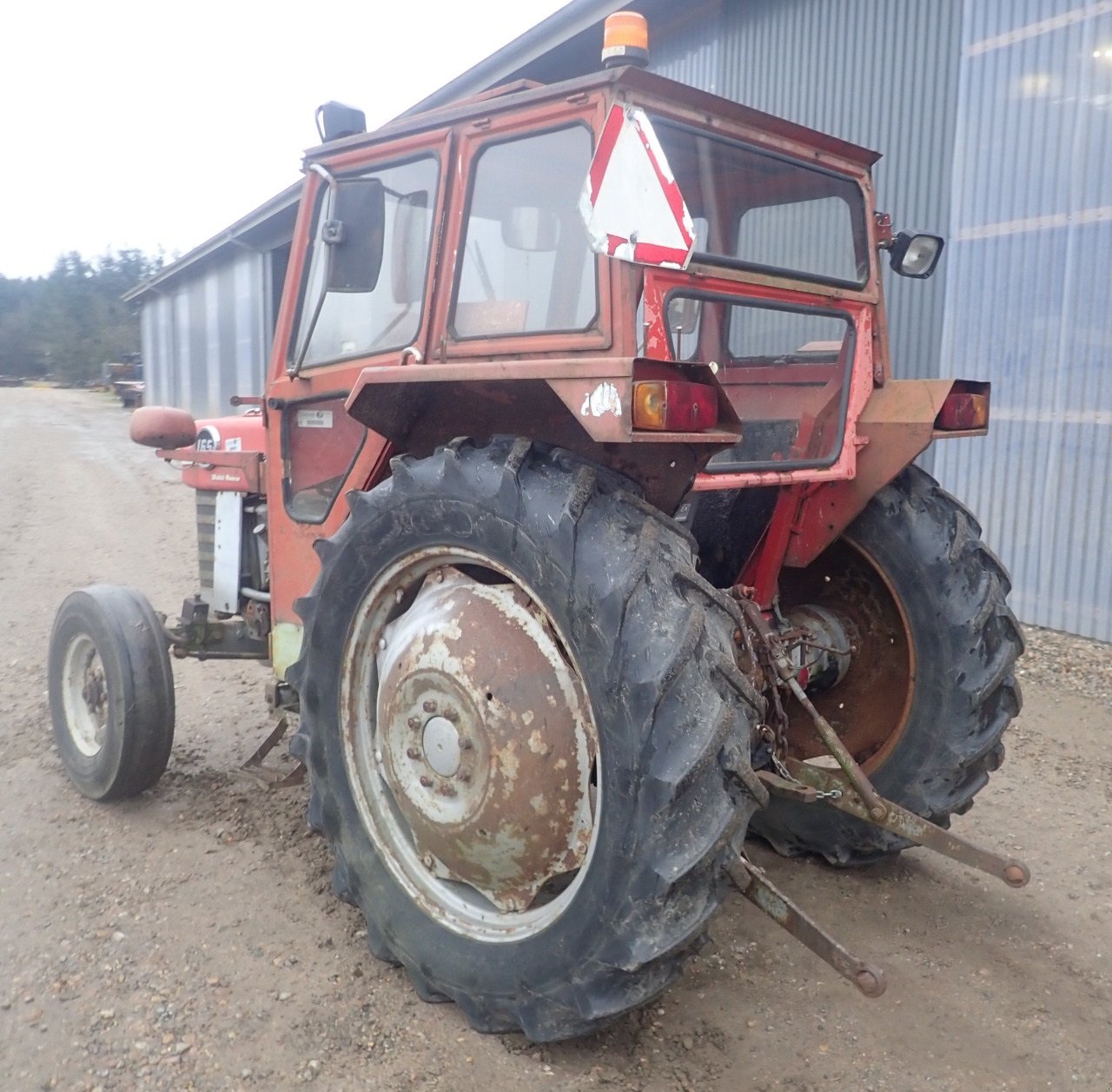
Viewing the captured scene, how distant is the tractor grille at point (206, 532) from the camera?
14.0ft

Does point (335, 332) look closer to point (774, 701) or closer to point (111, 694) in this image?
point (111, 694)

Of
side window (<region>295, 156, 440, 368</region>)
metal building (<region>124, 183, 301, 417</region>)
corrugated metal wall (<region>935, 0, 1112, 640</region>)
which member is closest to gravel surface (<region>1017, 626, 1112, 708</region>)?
corrugated metal wall (<region>935, 0, 1112, 640</region>)

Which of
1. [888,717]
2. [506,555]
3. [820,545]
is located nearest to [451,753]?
[506,555]

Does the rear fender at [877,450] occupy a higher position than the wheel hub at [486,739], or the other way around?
the rear fender at [877,450]

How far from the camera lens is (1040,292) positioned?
6.28 metres

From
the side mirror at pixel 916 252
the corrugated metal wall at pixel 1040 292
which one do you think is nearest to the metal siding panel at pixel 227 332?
the corrugated metal wall at pixel 1040 292

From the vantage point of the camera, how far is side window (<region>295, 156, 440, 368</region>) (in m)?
3.01

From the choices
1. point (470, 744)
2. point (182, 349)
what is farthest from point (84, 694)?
point (182, 349)

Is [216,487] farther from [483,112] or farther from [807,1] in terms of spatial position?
[807,1]

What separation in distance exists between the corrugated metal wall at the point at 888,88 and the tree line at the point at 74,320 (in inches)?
1775

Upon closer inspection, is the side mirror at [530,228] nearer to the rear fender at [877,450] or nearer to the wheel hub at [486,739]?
the wheel hub at [486,739]

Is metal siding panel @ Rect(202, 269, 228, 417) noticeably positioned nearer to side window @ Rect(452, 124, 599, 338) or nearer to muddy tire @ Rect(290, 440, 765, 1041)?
side window @ Rect(452, 124, 599, 338)

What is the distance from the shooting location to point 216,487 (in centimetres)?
418

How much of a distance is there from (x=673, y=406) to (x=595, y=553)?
347 millimetres
